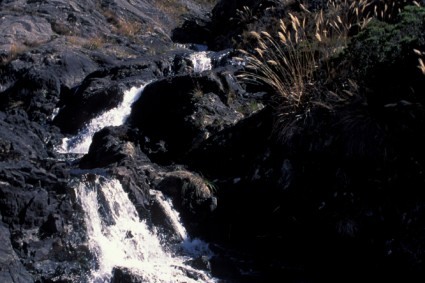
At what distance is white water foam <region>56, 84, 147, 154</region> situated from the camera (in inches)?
536

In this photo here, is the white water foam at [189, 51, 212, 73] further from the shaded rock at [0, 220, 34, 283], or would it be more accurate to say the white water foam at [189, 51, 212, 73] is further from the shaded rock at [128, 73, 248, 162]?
the shaded rock at [0, 220, 34, 283]

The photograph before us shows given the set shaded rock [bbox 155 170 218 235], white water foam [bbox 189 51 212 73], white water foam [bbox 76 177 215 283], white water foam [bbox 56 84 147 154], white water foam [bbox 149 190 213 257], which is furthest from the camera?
white water foam [bbox 189 51 212 73]

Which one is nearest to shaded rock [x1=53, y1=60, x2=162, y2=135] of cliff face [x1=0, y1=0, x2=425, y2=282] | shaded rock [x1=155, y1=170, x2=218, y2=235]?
cliff face [x1=0, y1=0, x2=425, y2=282]

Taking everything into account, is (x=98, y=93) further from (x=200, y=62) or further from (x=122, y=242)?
(x=122, y=242)

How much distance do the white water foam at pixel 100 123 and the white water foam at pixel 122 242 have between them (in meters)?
5.00

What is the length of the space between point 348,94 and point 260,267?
9.28 feet

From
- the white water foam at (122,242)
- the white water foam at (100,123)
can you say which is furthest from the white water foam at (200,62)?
the white water foam at (122,242)

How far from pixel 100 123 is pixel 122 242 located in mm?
6211

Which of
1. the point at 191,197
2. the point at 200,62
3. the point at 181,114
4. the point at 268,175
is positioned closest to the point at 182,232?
the point at 191,197

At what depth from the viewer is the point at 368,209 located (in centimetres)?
758

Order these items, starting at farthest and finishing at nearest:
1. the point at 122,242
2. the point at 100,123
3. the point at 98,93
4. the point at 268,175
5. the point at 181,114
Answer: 1. the point at 98,93
2. the point at 100,123
3. the point at 181,114
4. the point at 268,175
5. the point at 122,242

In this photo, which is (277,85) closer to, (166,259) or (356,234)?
(356,234)

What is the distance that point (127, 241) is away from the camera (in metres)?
8.60

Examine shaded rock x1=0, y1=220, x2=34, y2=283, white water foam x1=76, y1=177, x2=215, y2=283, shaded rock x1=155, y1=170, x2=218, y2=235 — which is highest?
shaded rock x1=155, y1=170, x2=218, y2=235
